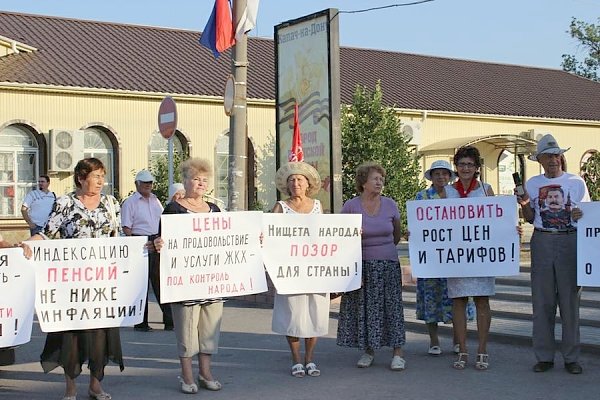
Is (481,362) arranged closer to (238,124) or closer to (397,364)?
(397,364)

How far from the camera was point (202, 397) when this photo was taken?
306 inches

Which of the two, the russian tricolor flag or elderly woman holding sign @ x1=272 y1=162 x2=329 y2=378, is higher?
the russian tricolor flag

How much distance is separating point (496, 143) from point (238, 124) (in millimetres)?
21516

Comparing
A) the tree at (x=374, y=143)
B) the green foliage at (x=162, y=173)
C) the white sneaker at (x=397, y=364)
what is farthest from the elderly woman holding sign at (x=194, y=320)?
the tree at (x=374, y=143)

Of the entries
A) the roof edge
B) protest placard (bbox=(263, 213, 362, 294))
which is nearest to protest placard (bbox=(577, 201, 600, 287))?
protest placard (bbox=(263, 213, 362, 294))

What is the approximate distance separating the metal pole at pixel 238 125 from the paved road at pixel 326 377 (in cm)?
308

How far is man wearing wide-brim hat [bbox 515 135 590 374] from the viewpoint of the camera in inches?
330

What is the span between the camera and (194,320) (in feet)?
26.2

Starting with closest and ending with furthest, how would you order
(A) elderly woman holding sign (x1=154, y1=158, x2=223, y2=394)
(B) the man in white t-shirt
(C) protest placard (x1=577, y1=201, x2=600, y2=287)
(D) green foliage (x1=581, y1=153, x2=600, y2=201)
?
(A) elderly woman holding sign (x1=154, y1=158, x2=223, y2=394)
(C) protest placard (x1=577, y1=201, x2=600, y2=287)
(B) the man in white t-shirt
(D) green foliage (x1=581, y1=153, x2=600, y2=201)

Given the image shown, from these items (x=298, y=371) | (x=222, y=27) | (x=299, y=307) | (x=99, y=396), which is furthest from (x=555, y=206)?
(x=222, y=27)

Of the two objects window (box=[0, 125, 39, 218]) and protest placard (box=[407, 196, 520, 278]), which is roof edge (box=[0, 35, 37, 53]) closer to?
window (box=[0, 125, 39, 218])

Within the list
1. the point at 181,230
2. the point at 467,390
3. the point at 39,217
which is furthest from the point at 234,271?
the point at 39,217

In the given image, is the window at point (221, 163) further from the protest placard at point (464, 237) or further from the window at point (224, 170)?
the protest placard at point (464, 237)

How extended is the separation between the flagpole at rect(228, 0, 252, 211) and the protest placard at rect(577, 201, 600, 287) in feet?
19.0
